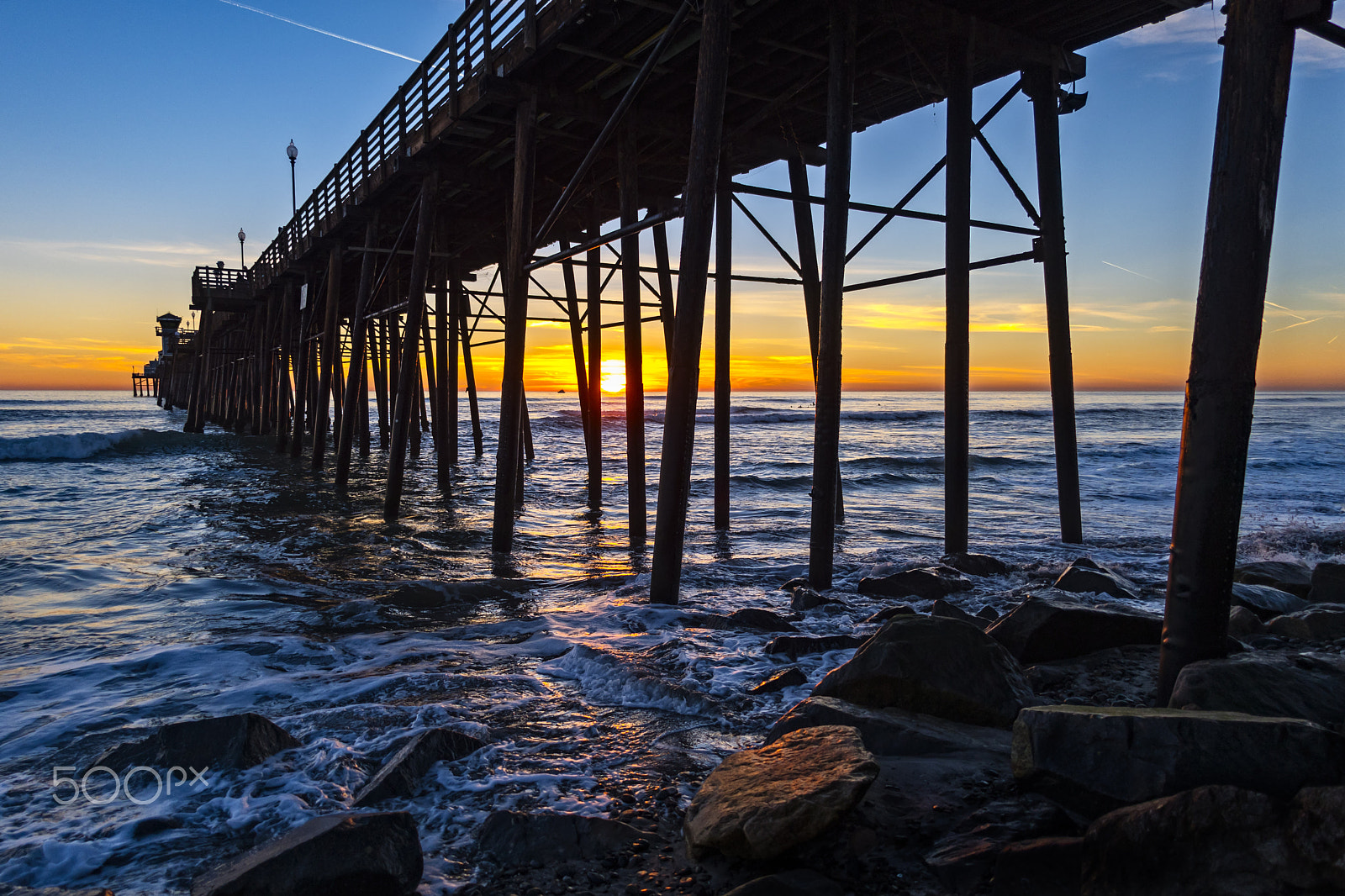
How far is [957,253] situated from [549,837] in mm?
5823

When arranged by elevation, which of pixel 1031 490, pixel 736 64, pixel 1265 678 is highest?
pixel 736 64

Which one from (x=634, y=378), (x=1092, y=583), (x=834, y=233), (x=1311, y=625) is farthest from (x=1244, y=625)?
(x=634, y=378)

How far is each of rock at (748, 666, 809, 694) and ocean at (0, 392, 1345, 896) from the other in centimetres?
7

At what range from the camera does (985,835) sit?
93.5 inches

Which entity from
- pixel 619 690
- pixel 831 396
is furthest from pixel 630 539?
pixel 619 690

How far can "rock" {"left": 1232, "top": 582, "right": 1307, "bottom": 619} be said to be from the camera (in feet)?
15.8

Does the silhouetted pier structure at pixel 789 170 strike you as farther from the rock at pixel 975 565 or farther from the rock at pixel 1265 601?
the rock at pixel 1265 601

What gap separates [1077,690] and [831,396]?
2.90m

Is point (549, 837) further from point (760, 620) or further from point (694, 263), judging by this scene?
point (694, 263)

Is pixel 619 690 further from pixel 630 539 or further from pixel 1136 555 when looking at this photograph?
pixel 1136 555

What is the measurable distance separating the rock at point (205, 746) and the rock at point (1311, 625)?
204 inches

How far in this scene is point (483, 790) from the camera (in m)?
3.08

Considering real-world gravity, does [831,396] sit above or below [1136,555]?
above

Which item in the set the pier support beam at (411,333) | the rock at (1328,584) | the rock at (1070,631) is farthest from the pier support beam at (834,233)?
the pier support beam at (411,333)
